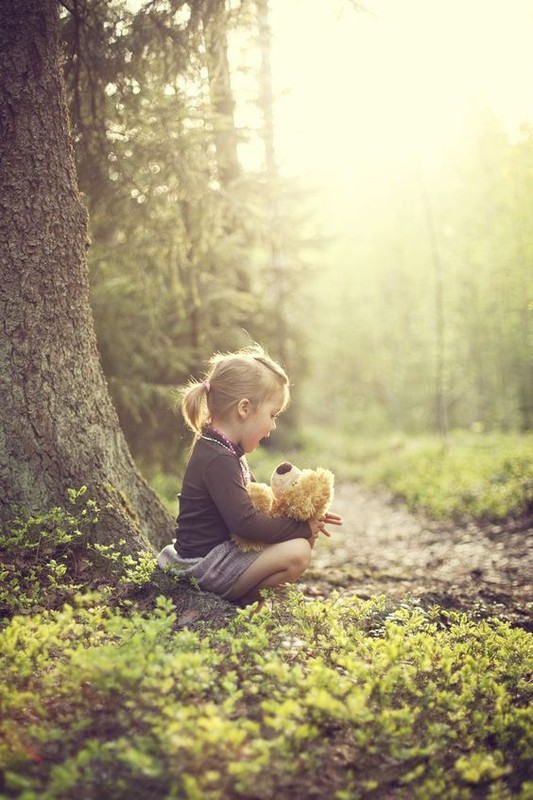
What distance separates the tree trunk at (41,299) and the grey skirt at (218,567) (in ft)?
1.49

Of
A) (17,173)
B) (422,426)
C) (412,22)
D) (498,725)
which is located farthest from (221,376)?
(422,426)

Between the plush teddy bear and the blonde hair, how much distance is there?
1.66 feet

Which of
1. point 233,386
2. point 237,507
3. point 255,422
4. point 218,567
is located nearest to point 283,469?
point 255,422

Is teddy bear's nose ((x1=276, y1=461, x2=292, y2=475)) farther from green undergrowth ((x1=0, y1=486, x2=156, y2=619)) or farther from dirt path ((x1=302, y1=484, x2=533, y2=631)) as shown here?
dirt path ((x1=302, y1=484, x2=533, y2=631))

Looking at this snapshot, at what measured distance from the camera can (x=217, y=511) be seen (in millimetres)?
3980

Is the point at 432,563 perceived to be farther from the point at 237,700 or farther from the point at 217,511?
the point at 237,700

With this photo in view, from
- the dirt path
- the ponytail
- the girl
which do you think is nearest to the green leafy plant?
the girl

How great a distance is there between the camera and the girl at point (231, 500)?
3801mm

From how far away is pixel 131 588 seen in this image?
389 centimetres

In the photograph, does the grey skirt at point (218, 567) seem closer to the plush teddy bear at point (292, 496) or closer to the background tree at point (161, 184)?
the plush teddy bear at point (292, 496)

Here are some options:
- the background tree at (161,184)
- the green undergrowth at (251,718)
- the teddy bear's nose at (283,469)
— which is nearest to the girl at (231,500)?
the teddy bear's nose at (283,469)

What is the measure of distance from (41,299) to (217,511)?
1.84 metres

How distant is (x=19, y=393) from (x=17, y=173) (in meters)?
1.46

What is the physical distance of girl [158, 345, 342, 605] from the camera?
380 cm
